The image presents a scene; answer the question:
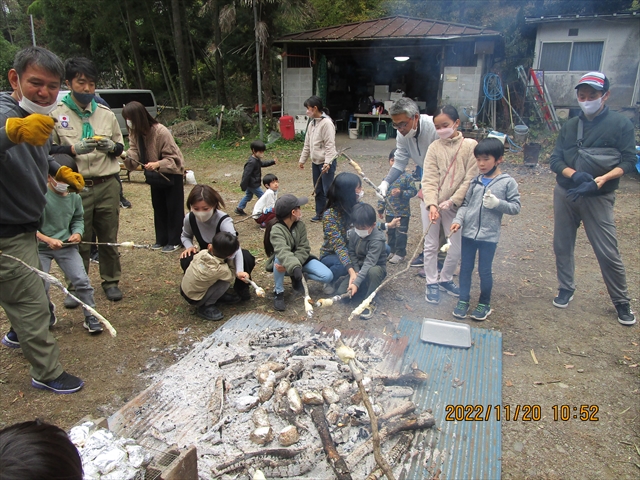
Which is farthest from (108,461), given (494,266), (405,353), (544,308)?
(494,266)

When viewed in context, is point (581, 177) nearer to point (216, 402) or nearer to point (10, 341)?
point (216, 402)

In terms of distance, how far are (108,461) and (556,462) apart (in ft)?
7.81

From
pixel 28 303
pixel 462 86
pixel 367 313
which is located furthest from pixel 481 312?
pixel 462 86

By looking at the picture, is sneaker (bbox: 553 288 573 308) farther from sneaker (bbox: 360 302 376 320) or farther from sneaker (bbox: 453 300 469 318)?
sneaker (bbox: 360 302 376 320)

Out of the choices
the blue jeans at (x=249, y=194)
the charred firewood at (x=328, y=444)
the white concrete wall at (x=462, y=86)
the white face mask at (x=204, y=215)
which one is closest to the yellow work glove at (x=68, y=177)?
the white face mask at (x=204, y=215)

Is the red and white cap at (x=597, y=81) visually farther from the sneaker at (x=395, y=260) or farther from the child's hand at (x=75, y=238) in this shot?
the child's hand at (x=75, y=238)

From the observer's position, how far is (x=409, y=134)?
13.8 feet

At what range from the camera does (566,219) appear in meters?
3.85

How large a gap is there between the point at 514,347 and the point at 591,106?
203cm

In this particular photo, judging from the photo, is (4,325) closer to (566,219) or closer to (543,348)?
(543,348)

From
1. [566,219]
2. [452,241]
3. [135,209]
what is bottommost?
[135,209]
